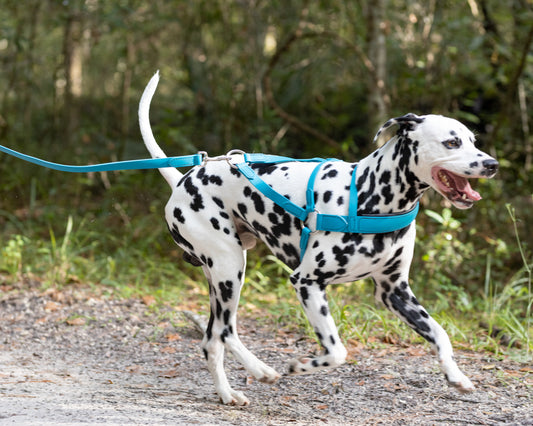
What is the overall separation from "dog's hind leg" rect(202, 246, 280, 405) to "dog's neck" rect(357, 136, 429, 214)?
0.83m

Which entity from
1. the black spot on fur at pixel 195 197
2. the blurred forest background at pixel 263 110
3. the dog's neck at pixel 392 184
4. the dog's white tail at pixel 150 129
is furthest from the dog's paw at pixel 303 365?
the blurred forest background at pixel 263 110

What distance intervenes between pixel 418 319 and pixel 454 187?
75cm

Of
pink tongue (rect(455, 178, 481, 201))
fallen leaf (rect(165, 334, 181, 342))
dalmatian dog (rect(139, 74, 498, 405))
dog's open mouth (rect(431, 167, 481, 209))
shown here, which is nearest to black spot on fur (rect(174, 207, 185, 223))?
dalmatian dog (rect(139, 74, 498, 405))

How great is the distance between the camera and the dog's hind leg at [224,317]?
3.68m

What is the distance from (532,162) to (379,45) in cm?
292

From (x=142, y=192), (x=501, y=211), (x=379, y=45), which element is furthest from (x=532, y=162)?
(x=142, y=192)

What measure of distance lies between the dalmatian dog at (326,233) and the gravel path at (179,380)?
0.38 meters

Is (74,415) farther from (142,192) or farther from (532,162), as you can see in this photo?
(532,162)

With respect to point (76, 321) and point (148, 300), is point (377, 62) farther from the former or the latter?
point (76, 321)

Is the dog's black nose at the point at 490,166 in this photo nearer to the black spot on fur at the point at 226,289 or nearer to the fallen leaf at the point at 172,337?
the black spot on fur at the point at 226,289

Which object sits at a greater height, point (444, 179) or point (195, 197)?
point (444, 179)

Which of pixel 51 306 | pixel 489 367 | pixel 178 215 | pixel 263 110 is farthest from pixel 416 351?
pixel 263 110

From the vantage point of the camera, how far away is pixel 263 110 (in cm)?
862

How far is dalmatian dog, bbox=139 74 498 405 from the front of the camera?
10.2ft
